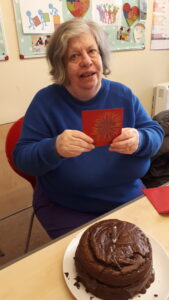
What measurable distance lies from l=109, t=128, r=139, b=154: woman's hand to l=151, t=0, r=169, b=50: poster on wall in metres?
2.18

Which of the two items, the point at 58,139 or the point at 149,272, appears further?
the point at 58,139

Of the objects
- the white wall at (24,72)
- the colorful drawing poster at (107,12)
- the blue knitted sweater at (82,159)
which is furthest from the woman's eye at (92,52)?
the colorful drawing poster at (107,12)

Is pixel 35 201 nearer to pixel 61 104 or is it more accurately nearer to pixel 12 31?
pixel 61 104

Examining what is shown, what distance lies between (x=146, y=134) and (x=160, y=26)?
2.20 meters

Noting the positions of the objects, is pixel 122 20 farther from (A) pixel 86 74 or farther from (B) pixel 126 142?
(B) pixel 126 142

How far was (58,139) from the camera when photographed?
884mm

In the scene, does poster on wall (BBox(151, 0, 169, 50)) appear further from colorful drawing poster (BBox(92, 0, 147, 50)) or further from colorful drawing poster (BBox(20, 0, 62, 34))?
colorful drawing poster (BBox(20, 0, 62, 34))

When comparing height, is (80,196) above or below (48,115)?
below

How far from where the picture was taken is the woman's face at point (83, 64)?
105 cm

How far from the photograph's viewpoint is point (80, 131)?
1.01 m

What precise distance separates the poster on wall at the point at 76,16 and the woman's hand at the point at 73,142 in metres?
1.17

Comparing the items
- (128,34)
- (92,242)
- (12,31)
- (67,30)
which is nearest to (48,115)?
(67,30)

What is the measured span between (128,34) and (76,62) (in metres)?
1.67

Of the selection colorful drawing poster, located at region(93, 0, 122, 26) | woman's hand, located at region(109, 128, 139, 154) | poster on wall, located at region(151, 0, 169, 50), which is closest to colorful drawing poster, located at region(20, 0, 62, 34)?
colorful drawing poster, located at region(93, 0, 122, 26)
